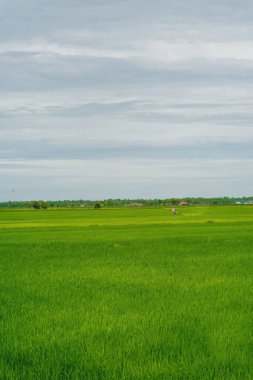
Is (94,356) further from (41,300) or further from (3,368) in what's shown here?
(41,300)

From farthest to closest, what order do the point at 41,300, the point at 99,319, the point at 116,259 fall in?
the point at 116,259 < the point at 41,300 < the point at 99,319

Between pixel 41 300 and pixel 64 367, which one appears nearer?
pixel 64 367

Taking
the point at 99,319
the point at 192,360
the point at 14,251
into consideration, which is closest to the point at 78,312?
the point at 99,319

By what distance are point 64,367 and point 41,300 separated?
13.4 ft

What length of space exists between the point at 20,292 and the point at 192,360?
564cm

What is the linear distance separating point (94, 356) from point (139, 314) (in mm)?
2251

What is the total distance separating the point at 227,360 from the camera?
5.78m

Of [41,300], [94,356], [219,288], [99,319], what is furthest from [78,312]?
[219,288]

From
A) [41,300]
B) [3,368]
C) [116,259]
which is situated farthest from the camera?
[116,259]

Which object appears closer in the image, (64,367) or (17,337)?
(64,367)

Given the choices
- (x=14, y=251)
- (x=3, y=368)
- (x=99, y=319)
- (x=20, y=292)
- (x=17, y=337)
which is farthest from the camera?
(x=14, y=251)

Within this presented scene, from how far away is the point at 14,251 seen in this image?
69.8ft

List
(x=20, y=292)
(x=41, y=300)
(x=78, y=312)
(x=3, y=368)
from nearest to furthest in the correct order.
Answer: (x=3, y=368) → (x=78, y=312) → (x=41, y=300) → (x=20, y=292)

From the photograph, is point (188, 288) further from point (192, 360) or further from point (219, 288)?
point (192, 360)
